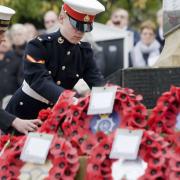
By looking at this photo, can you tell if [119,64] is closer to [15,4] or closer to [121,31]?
[121,31]

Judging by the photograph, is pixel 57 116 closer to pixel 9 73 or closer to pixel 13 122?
pixel 13 122

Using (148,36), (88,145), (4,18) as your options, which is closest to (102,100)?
(88,145)

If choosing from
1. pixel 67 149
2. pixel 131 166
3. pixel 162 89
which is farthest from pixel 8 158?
pixel 162 89

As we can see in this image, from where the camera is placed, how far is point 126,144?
213 inches

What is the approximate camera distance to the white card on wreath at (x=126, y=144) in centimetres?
539

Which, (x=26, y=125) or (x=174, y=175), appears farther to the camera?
(x=26, y=125)

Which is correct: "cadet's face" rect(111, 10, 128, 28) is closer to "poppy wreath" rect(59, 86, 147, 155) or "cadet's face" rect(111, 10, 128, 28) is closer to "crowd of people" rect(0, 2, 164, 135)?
"crowd of people" rect(0, 2, 164, 135)

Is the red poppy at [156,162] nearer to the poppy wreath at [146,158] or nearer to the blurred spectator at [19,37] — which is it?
the poppy wreath at [146,158]

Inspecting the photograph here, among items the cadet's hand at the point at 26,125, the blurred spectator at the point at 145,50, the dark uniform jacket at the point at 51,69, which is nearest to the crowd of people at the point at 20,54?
the blurred spectator at the point at 145,50

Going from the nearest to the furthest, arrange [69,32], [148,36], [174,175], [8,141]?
[174,175]
[8,141]
[69,32]
[148,36]

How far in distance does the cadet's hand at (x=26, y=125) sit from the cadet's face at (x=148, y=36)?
6344 millimetres

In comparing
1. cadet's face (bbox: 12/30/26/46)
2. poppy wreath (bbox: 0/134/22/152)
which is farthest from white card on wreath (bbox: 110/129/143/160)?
cadet's face (bbox: 12/30/26/46)

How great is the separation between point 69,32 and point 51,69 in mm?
368

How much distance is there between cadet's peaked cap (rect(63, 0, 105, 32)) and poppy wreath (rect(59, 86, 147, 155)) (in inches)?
40.6
